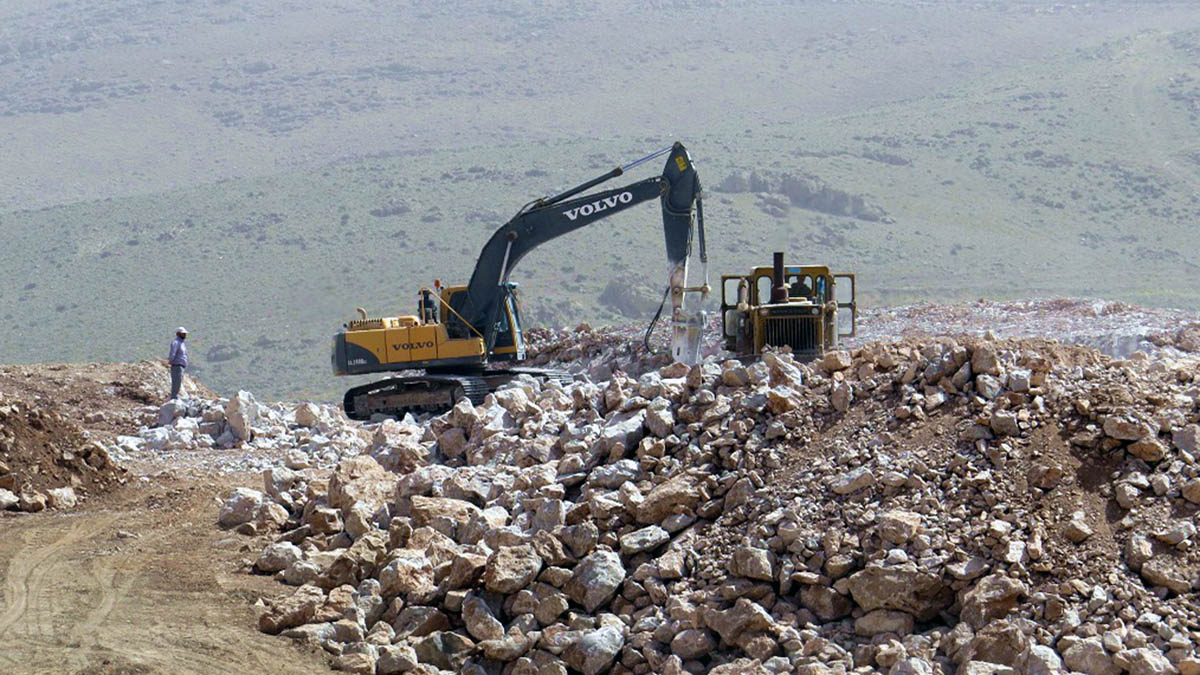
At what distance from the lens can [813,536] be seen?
395 inches

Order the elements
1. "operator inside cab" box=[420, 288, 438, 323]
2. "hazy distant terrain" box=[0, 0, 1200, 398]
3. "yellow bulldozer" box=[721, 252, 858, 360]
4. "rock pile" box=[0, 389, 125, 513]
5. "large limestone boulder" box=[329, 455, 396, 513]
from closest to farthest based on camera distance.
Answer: "large limestone boulder" box=[329, 455, 396, 513]
"rock pile" box=[0, 389, 125, 513]
"yellow bulldozer" box=[721, 252, 858, 360]
"operator inside cab" box=[420, 288, 438, 323]
"hazy distant terrain" box=[0, 0, 1200, 398]

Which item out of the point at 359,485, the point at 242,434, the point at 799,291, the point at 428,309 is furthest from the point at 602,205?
the point at 359,485

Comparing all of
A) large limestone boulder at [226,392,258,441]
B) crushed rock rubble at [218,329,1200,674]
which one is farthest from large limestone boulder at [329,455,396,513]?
large limestone boulder at [226,392,258,441]

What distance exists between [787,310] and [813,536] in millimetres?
7527

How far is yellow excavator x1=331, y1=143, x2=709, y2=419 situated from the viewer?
20641 mm

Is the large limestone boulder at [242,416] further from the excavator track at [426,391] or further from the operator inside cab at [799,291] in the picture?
the operator inside cab at [799,291]

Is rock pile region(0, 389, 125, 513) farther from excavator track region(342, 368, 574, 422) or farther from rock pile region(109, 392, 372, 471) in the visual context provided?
excavator track region(342, 368, 574, 422)

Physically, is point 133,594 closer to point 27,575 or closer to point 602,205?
point 27,575

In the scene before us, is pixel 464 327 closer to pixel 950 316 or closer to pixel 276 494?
pixel 276 494

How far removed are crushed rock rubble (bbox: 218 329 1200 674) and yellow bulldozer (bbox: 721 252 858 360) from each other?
188 inches

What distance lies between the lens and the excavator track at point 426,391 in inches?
816

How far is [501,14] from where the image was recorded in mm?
129000

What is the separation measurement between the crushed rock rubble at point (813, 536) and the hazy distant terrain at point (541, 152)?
121 feet

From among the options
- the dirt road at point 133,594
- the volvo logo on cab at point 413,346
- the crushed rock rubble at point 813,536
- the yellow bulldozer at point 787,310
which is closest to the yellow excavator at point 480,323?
the volvo logo on cab at point 413,346
